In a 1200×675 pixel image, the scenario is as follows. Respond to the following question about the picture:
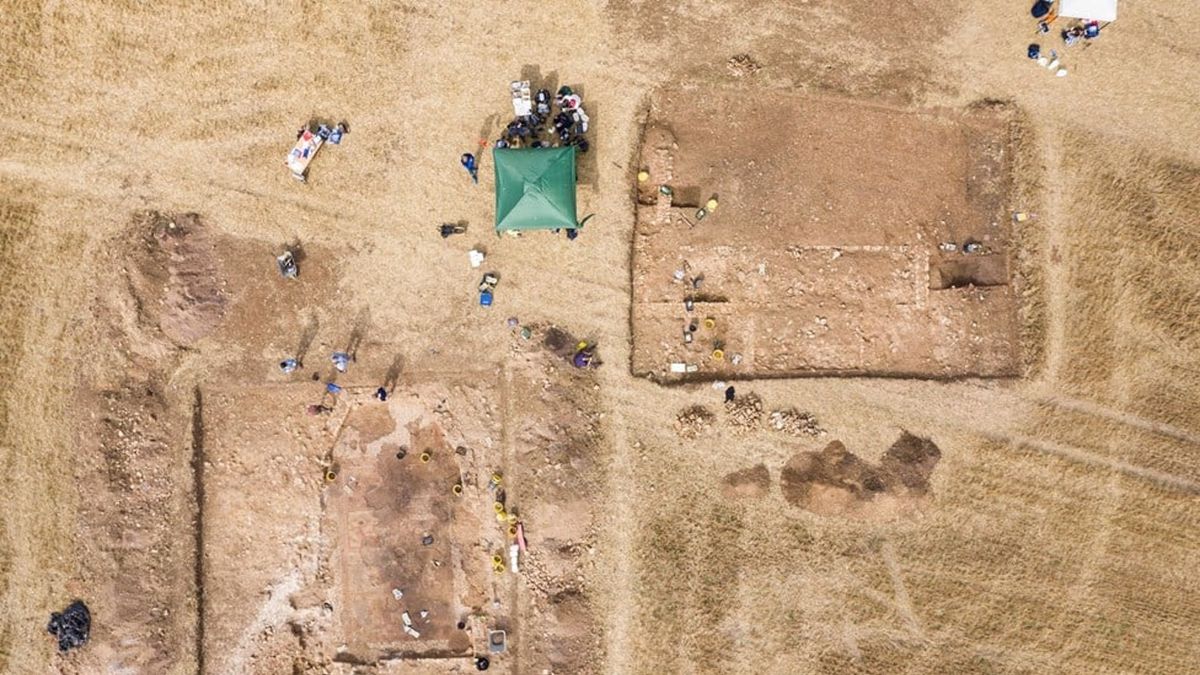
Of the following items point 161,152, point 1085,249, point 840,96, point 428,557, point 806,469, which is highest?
point 840,96

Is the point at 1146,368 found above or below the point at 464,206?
below

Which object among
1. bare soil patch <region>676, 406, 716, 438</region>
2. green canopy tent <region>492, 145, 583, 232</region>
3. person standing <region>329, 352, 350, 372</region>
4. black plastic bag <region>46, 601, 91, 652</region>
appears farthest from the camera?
bare soil patch <region>676, 406, 716, 438</region>

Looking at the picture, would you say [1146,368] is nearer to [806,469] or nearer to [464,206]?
[806,469]

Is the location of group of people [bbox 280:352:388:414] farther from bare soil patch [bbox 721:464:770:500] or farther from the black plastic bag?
bare soil patch [bbox 721:464:770:500]

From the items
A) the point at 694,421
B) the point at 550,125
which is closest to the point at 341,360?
the point at 550,125

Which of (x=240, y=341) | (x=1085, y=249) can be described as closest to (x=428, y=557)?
(x=240, y=341)

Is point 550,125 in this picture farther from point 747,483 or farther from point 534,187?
point 747,483

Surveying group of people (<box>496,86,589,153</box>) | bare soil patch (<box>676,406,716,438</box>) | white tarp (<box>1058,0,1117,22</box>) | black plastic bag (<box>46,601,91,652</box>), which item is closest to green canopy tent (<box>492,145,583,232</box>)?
group of people (<box>496,86,589,153</box>)
